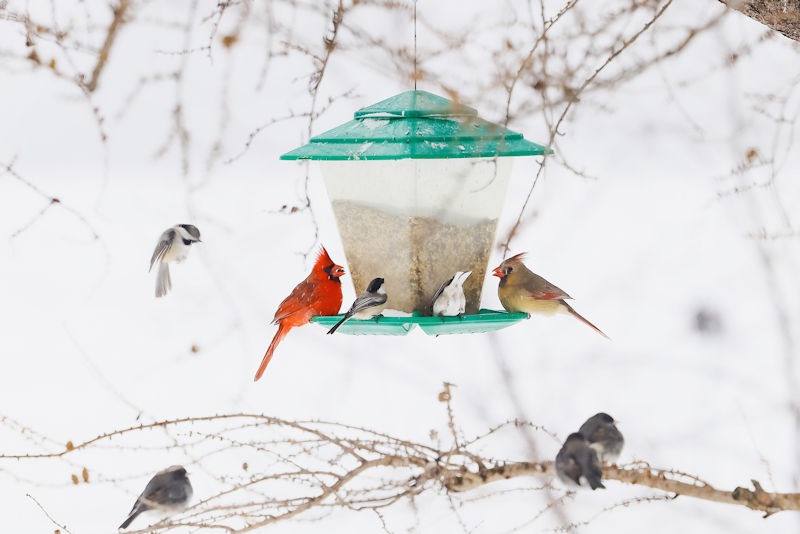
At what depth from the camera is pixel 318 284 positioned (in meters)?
3.72

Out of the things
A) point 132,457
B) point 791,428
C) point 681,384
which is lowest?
point 791,428

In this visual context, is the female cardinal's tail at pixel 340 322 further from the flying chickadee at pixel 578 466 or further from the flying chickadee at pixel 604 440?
the flying chickadee at pixel 604 440

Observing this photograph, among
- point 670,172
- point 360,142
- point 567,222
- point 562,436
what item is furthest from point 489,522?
point 360,142

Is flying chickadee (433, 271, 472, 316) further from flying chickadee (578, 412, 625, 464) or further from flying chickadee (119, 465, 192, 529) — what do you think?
flying chickadee (119, 465, 192, 529)

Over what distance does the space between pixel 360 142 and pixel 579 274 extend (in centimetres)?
322

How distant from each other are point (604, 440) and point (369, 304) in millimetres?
1266

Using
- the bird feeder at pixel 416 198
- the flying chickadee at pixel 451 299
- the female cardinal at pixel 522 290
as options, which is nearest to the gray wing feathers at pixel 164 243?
the bird feeder at pixel 416 198

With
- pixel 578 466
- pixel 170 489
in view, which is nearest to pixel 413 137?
pixel 578 466

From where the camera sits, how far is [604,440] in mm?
4090

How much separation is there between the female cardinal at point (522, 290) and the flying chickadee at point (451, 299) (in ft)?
1.35

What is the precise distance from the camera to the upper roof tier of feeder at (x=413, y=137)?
3.20 meters

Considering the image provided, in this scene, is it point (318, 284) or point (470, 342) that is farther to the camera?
point (470, 342)

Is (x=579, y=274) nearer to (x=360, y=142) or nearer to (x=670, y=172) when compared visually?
(x=670, y=172)

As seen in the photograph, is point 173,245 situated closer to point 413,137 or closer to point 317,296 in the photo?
point 317,296
